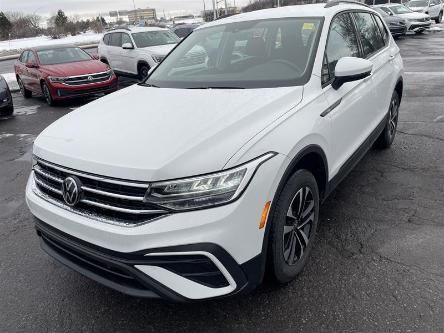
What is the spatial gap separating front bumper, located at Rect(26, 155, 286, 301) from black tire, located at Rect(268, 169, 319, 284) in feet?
0.56

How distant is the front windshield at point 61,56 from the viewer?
10.8 m

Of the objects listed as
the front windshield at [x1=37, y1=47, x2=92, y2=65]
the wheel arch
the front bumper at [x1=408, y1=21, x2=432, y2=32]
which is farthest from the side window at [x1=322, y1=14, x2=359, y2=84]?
the front bumper at [x1=408, y1=21, x2=432, y2=32]

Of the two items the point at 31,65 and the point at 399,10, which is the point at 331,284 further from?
the point at 399,10

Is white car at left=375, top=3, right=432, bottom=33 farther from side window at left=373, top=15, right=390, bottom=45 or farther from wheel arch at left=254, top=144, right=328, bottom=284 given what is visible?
wheel arch at left=254, top=144, right=328, bottom=284

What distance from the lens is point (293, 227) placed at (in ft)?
8.88

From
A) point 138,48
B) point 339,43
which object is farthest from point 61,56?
Answer: point 339,43

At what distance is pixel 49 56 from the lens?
11031 millimetres

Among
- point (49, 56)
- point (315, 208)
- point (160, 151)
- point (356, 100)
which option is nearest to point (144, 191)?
point (160, 151)

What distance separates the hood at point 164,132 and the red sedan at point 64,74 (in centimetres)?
740

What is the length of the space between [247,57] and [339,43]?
2.69 feet

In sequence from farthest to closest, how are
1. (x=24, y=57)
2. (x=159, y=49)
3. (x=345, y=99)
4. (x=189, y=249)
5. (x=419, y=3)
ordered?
(x=419, y=3), (x=24, y=57), (x=159, y=49), (x=345, y=99), (x=189, y=249)

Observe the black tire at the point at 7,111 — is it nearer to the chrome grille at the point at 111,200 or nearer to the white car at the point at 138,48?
the white car at the point at 138,48

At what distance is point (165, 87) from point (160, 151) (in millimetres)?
1384

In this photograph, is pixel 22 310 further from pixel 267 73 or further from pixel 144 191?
pixel 267 73
